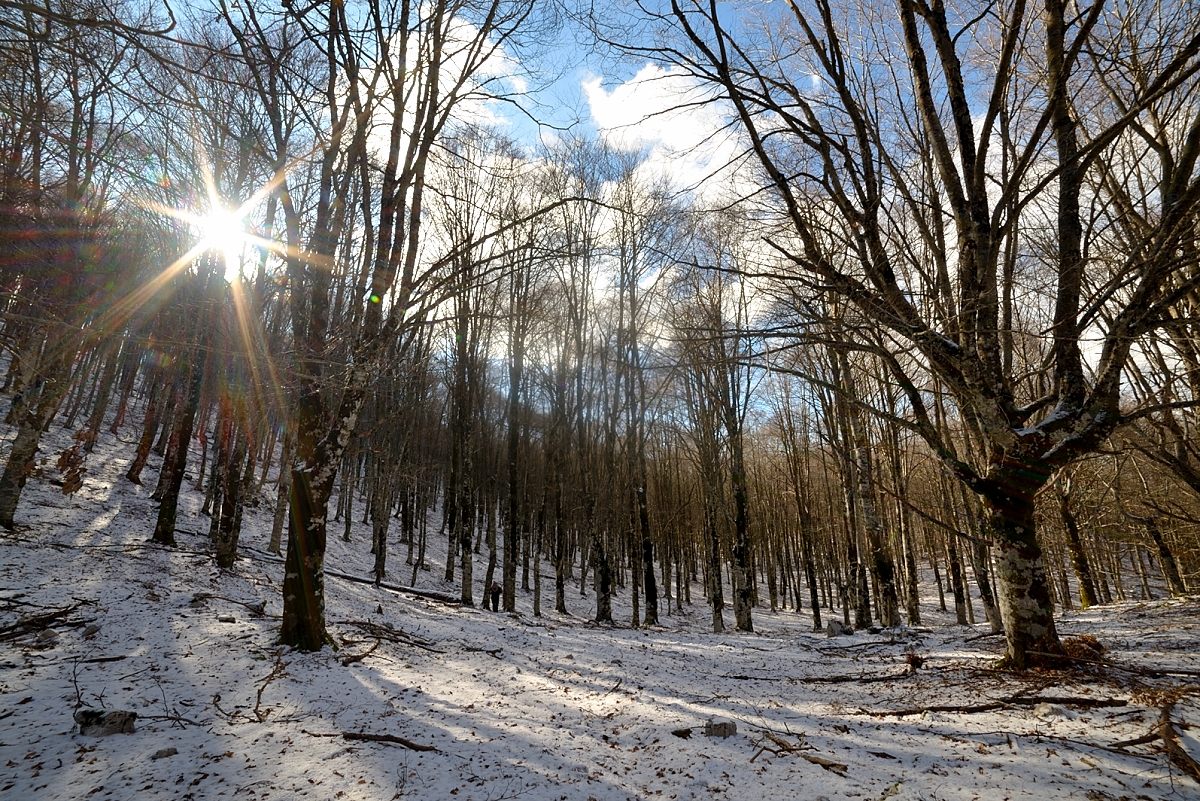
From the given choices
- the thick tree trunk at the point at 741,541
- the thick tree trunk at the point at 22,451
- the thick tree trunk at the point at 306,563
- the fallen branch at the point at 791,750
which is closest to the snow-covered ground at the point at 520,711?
the fallen branch at the point at 791,750

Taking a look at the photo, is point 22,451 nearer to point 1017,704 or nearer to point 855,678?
point 855,678

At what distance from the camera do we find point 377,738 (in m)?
3.93

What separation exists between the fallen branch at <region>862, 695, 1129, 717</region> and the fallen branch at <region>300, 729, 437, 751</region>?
12.2 feet

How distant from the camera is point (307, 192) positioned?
37.3 ft

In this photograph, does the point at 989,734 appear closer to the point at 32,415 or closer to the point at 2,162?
the point at 2,162

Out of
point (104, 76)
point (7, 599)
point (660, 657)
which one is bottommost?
point (660, 657)

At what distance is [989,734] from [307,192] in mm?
13858

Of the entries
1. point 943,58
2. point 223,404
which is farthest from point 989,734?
point 223,404

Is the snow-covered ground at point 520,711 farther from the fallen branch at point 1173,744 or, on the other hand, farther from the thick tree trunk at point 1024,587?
the thick tree trunk at point 1024,587

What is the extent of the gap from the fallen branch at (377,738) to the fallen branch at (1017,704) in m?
3.71

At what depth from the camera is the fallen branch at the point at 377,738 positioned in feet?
12.6

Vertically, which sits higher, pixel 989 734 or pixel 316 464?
pixel 316 464

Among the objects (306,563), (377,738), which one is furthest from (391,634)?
(377,738)

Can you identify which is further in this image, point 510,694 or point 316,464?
point 316,464
